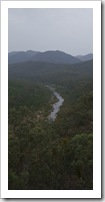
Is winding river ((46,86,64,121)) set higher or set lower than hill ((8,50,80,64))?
lower

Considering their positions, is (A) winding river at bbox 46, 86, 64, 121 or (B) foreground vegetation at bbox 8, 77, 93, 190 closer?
(B) foreground vegetation at bbox 8, 77, 93, 190

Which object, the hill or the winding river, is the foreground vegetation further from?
the winding river

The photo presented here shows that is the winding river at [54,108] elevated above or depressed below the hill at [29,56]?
below

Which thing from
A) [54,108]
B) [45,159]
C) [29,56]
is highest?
[29,56]

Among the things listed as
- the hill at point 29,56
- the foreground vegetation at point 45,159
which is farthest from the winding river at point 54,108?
the foreground vegetation at point 45,159

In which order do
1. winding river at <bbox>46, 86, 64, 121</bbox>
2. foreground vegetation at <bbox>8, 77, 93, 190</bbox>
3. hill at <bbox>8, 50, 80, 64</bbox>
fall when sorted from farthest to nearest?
winding river at <bbox>46, 86, 64, 121</bbox>
hill at <bbox>8, 50, 80, 64</bbox>
foreground vegetation at <bbox>8, 77, 93, 190</bbox>

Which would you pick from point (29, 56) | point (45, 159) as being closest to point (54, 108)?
point (29, 56)

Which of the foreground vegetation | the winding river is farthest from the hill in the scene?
the winding river

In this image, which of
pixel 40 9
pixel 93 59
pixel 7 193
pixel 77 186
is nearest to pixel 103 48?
pixel 93 59

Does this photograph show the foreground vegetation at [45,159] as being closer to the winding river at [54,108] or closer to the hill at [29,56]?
the hill at [29,56]

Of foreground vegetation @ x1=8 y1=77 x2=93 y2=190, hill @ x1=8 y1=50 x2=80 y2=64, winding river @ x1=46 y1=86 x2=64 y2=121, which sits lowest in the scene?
foreground vegetation @ x1=8 y1=77 x2=93 y2=190

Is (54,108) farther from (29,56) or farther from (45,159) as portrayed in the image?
(45,159)

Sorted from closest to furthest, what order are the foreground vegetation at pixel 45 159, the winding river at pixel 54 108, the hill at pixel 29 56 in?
the foreground vegetation at pixel 45 159 < the hill at pixel 29 56 < the winding river at pixel 54 108
